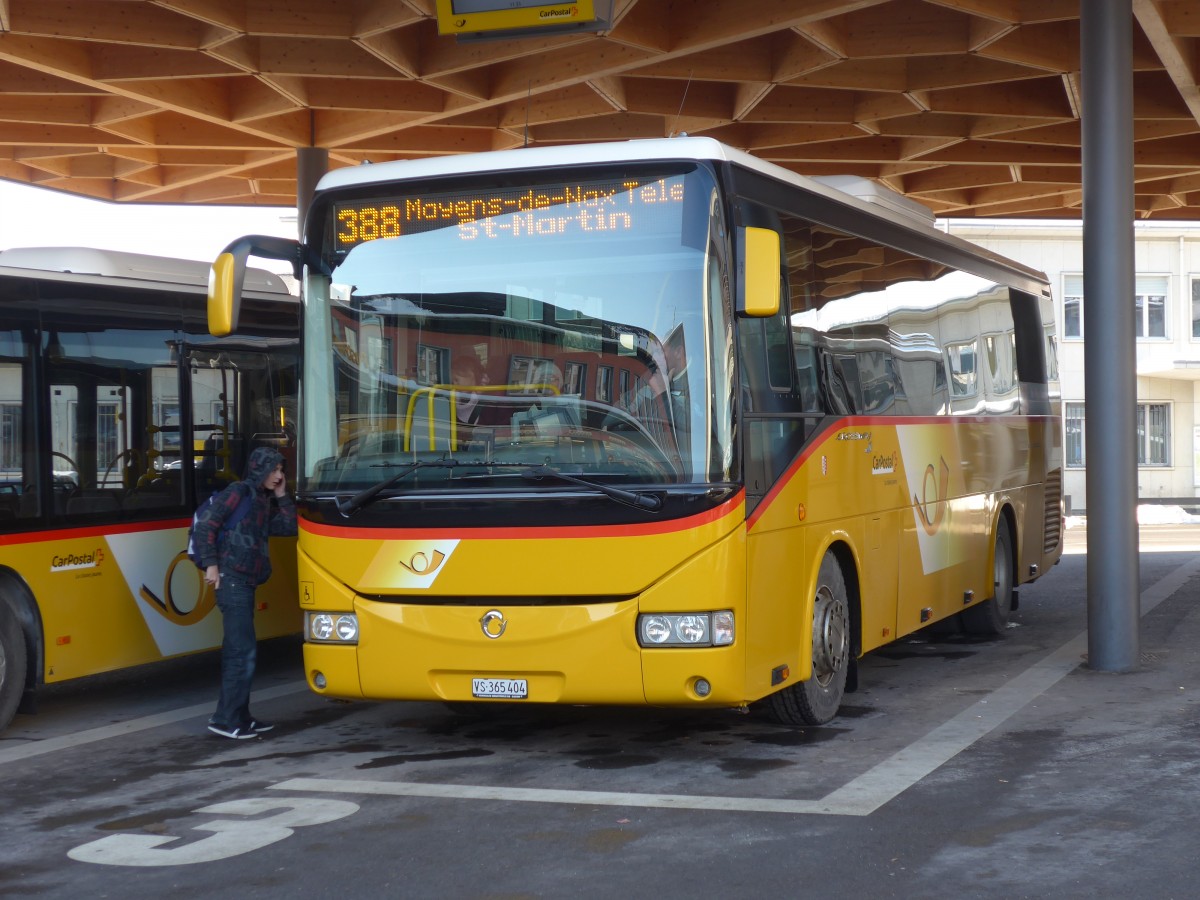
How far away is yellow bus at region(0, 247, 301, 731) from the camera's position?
978 centimetres

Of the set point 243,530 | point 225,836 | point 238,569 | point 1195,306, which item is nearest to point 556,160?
point 243,530

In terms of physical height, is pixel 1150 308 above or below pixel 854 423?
above

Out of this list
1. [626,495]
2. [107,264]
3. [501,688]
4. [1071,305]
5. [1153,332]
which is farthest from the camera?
[1153,332]

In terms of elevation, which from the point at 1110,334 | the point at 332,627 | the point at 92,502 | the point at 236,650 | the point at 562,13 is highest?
the point at 562,13

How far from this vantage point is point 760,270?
7.90 m

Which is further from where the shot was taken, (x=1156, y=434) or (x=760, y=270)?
(x=1156, y=434)

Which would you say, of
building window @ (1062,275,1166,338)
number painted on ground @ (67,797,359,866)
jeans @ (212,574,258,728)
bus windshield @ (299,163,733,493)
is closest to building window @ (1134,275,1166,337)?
building window @ (1062,275,1166,338)

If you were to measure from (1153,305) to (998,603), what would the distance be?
1398 inches

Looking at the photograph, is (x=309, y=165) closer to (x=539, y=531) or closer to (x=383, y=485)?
(x=383, y=485)

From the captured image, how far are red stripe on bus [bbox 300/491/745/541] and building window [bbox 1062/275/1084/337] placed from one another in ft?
132

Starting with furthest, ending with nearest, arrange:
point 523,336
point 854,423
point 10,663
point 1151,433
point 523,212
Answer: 1. point 1151,433
2. point 854,423
3. point 10,663
4. point 523,212
5. point 523,336

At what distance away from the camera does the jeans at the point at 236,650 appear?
9.60 metres

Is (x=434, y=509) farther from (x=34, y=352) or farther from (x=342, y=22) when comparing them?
(x=342, y=22)

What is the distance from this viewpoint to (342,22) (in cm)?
1438
